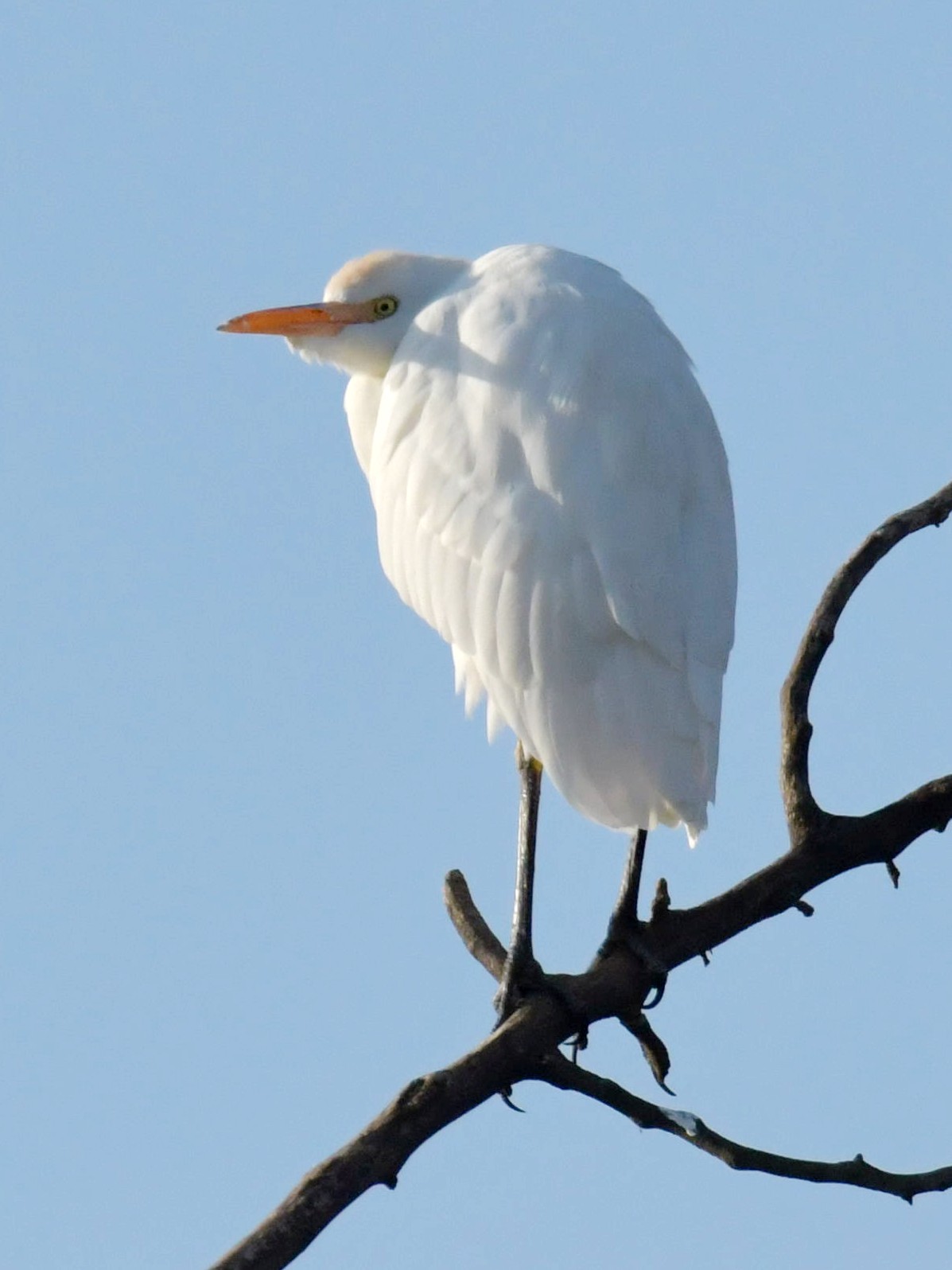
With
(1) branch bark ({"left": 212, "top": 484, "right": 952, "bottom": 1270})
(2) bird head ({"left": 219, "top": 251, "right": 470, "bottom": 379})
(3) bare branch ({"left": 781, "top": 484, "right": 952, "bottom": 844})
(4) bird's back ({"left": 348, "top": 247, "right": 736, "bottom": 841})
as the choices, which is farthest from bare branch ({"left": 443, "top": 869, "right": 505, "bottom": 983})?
(2) bird head ({"left": 219, "top": 251, "right": 470, "bottom": 379})

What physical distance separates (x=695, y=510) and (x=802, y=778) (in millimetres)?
798

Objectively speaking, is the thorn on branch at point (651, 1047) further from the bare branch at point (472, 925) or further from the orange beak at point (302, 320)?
the orange beak at point (302, 320)

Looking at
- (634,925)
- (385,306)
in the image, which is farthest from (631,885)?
(385,306)

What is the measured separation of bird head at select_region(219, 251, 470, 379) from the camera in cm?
547

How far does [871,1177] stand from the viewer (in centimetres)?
363

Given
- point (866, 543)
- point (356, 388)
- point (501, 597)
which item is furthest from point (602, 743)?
point (356, 388)

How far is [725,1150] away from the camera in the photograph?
3.70 meters

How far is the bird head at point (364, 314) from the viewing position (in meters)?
5.47

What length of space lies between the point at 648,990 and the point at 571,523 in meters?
1.03

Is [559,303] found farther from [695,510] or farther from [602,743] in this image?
[602,743]

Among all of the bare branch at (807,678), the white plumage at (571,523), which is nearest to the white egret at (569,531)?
the white plumage at (571,523)

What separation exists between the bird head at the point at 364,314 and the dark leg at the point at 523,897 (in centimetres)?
126

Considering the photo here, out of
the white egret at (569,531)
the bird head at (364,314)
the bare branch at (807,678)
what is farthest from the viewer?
the bird head at (364,314)

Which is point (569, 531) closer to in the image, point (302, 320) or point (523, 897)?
point (523, 897)
